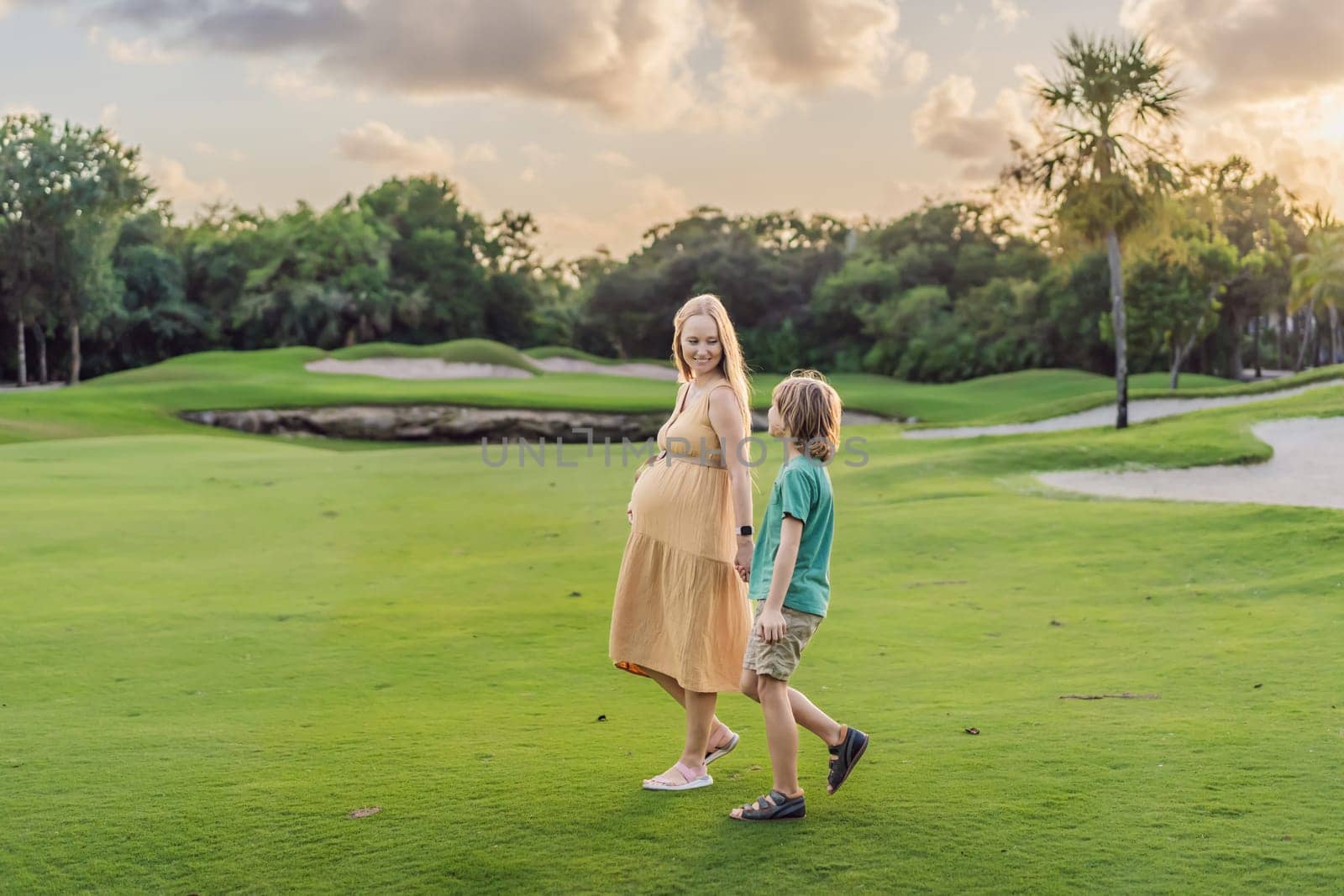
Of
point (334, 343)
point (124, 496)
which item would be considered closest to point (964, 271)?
point (334, 343)

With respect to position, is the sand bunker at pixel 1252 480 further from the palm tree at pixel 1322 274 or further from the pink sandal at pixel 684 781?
the palm tree at pixel 1322 274

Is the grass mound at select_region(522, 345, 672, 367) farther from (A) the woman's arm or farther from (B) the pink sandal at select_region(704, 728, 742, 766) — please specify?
(A) the woman's arm

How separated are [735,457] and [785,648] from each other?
0.82 metres

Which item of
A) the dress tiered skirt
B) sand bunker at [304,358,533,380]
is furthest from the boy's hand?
sand bunker at [304,358,533,380]

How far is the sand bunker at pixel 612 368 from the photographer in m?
59.8

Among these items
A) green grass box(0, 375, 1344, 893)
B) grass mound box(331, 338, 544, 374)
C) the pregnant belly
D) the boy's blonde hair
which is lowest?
green grass box(0, 375, 1344, 893)

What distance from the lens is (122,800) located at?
520 cm

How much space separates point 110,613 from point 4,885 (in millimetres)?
5552

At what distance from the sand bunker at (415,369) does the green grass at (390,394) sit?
589mm

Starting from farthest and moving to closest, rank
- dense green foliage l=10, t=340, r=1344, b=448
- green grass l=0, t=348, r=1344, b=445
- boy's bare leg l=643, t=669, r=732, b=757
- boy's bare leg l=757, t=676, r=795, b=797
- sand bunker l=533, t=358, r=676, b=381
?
sand bunker l=533, t=358, r=676, b=381
green grass l=0, t=348, r=1344, b=445
dense green foliage l=10, t=340, r=1344, b=448
boy's bare leg l=643, t=669, r=732, b=757
boy's bare leg l=757, t=676, r=795, b=797

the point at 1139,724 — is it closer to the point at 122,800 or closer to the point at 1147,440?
the point at 122,800

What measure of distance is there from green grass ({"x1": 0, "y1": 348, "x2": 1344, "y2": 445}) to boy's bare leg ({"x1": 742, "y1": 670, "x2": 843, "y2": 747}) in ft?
85.0

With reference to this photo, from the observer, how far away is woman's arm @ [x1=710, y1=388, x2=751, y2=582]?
16.3 feet

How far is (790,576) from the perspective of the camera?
466cm
